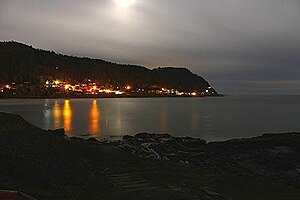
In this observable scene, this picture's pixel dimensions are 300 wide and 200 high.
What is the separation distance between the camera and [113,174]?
552 inches

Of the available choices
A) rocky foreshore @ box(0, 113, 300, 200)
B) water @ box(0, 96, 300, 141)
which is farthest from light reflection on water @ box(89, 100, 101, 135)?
rocky foreshore @ box(0, 113, 300, 200)

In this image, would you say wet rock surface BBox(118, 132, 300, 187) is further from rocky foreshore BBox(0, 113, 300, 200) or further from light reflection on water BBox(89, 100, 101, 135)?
light reflection on water BBox(89, 100, 101, 135)

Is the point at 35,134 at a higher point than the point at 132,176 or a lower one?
higher

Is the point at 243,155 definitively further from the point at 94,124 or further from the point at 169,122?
A: the point at 169,122

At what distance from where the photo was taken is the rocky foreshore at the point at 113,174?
11.3 meters

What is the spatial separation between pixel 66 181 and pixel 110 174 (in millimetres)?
2456

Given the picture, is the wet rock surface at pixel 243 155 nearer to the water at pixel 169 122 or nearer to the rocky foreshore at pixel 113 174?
the rocky foreshore at pixel 113 174

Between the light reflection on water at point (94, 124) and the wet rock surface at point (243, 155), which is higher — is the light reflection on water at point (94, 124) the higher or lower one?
the lower one

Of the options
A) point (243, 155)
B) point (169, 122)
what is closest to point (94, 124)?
point (169, 122)

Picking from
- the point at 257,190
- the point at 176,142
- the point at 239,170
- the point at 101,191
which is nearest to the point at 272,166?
the point at 239,170

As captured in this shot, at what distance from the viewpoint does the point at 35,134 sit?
16.0m

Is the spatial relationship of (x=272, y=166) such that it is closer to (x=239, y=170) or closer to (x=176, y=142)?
(x=239, y=170)

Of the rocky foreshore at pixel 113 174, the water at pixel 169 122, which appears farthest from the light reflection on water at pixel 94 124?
the rocky foreshore at pixel 113 174

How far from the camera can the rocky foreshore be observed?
1130cm
